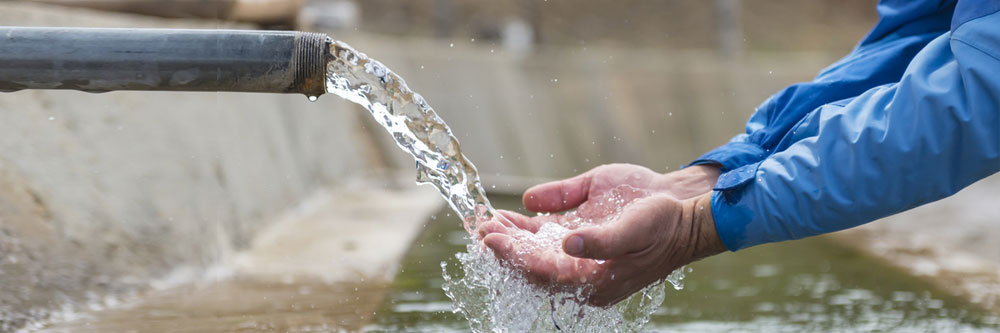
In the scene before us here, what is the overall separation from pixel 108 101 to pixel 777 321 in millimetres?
2087

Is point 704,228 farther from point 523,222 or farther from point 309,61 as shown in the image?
point 309,61

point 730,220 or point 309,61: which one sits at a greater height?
point 309,61

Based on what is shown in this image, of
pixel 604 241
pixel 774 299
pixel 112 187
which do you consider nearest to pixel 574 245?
pixel 604 241

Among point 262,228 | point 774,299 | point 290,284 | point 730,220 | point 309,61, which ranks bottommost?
point 774,299

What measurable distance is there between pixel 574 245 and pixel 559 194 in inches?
21.7

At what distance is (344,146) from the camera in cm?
608

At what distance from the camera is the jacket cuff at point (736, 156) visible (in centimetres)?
217

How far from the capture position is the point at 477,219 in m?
2.26

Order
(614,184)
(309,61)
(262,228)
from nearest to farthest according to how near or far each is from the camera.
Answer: (309,61) < (614,184) < (262,228)

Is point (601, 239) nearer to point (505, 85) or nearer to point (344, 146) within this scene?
point (344, 146)

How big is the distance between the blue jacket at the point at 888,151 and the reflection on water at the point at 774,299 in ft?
2.32

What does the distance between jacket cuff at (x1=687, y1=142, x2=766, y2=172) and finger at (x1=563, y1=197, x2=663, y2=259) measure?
38 centimetres

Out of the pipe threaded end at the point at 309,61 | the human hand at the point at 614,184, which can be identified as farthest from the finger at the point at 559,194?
the pipe threaded end at the point at 309,61

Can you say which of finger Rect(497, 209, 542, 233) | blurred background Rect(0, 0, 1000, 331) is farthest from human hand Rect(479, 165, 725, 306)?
blurred background Rect(0, 0, 1000, 331)
